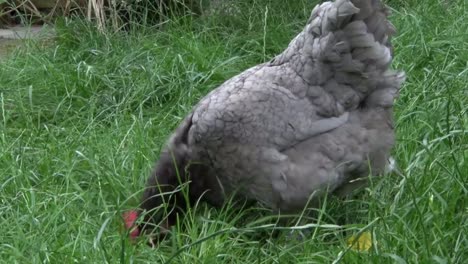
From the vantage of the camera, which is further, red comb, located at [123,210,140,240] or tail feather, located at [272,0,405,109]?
tail feather, located at [272,0,405,109]

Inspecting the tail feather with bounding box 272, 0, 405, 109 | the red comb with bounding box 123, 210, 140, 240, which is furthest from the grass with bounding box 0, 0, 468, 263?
the tail feather with bounding box 272, 0, 405, 109

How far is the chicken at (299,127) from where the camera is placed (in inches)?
141

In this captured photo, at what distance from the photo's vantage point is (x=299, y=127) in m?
3.63

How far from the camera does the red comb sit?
10.9 ft

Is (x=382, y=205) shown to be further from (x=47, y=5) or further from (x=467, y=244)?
(x=47, y=5)

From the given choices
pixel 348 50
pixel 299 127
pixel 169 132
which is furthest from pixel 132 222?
pixel 169 132

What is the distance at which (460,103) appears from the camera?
406 centimetres

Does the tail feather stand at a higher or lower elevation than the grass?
higher

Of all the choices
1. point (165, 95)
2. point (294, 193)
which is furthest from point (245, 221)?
point (165, 95)

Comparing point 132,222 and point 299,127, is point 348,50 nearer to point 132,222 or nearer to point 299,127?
point 299,127

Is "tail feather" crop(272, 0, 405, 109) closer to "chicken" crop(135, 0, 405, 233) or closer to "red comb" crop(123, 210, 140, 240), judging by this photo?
"chicken" crop(135, 0, 405, 233)

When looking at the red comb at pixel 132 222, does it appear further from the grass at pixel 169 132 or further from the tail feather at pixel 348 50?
the tail feather at pixel 348 50

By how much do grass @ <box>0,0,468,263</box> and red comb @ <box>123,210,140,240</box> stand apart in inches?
1.9

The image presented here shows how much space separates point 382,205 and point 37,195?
4.46 ft
